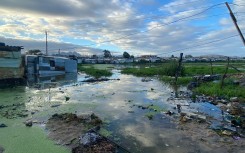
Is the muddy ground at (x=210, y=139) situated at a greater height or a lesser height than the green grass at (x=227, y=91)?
lesser

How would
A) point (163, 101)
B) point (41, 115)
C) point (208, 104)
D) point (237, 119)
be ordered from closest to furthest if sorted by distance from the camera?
point (237, 119), point (41, 115), point (208, 104), point (163, 101)

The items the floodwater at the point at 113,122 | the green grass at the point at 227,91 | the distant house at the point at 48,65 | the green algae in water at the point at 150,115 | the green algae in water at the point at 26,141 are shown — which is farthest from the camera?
the distant house at the point at 48,65

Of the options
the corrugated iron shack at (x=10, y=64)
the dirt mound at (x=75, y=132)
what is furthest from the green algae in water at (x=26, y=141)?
the corrugated iron shack at (x=10, y=64)

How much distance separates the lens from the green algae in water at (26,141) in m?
5.93

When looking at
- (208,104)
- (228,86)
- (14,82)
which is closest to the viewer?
(208,104)

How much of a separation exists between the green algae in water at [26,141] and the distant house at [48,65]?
20697mm

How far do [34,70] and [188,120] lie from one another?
77.5 ft

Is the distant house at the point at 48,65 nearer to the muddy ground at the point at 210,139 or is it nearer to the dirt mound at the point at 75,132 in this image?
the dirt mound at the point at 75,132

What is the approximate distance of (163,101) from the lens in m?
12.2

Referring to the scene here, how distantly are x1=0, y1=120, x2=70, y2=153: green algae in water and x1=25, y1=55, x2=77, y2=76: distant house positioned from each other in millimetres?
20697

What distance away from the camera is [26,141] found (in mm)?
6457

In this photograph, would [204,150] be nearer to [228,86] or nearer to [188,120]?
[188,120]

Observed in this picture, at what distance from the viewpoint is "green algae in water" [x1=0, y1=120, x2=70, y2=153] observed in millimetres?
5930

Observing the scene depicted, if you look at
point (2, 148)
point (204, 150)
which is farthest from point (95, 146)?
point (204, 150)
